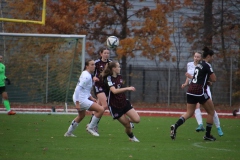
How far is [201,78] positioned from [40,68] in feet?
36.9

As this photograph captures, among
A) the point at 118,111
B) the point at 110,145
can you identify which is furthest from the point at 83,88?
the point at 110,145

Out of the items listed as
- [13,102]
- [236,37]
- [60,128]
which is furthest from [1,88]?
[236,37]

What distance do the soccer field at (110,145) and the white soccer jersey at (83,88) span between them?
90cm

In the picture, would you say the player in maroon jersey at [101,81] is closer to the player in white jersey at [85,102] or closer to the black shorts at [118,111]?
the player in white jersey at [85,102]

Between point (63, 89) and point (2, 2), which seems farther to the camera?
point (2, 2)

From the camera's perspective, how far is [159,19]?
90.7 feet

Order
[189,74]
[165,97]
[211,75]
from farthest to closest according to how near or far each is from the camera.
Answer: [165,97]
[189,74]
[211,75]

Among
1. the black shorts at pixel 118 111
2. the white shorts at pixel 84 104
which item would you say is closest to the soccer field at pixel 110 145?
the black shorts at pixel 118 111

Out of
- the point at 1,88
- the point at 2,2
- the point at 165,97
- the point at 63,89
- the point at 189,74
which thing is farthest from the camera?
the point at 165,97

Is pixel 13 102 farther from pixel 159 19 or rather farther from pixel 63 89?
pixel 159 19

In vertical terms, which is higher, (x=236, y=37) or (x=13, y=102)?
(x=236, y=37)

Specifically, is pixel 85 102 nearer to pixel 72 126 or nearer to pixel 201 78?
pixel 72 126

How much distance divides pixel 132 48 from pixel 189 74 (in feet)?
42.2

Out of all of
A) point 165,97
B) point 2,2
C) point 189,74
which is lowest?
point 165,97
